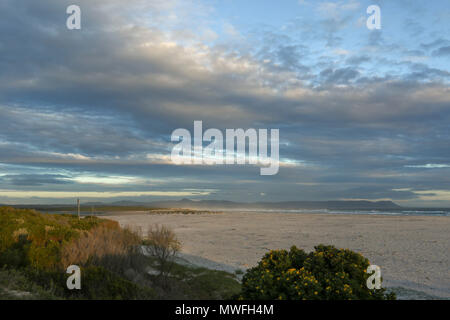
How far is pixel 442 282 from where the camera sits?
13.9 m

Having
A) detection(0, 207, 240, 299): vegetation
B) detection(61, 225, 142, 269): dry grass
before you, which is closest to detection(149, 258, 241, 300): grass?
detection(0, 207, 240, 299): vegetation

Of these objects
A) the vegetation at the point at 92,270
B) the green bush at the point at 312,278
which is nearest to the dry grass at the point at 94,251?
the vegetation at the point at 92,270

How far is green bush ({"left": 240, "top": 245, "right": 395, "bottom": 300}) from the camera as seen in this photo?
6711 millimetres

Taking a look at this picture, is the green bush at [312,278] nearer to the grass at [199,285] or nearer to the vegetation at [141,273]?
the vegetation at [141,273]

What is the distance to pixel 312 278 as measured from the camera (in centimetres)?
679

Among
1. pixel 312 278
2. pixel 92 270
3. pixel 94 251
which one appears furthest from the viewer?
pixel 94 251

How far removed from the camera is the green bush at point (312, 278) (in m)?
6.71

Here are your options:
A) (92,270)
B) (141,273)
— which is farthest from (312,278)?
(141,273)

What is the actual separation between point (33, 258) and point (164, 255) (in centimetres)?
455

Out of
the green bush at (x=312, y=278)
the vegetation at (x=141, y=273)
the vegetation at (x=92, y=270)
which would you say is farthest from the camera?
the vegetation at (x=92, y=270)

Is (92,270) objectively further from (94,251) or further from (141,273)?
(141,273)

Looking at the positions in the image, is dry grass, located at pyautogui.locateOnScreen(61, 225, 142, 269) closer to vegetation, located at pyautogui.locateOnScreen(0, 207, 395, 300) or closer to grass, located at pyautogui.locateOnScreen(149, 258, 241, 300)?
vegetation, located at pyautogui.locateOnScreen(0, 207, 395, 300)
